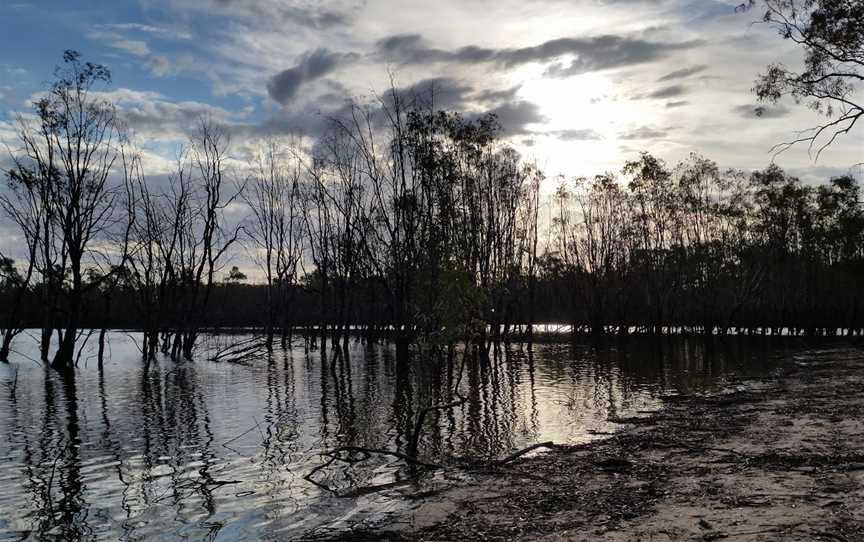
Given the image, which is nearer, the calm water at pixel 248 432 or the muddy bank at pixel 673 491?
the muddy bank at pixel 673 491

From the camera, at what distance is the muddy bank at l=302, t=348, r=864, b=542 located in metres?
8.64

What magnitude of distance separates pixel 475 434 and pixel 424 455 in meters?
3.21

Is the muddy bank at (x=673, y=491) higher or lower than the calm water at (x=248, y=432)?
higher

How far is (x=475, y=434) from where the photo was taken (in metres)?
19.0

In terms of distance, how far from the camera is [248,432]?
65.6 feet

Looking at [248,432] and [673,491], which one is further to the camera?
[248,432]

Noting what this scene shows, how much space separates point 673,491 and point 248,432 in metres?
13.5

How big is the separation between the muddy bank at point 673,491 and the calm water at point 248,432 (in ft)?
5.36

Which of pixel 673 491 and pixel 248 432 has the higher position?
pixel 673 491

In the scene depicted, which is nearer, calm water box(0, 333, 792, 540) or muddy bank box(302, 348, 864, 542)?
muddy bank box(302, 348, 864, 542)

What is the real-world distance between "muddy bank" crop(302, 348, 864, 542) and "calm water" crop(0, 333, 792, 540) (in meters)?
1.63

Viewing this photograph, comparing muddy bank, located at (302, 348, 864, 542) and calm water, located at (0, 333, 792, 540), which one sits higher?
muddy bank, located at (302, 348, 864, 542)

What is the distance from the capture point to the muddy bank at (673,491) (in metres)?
8.64

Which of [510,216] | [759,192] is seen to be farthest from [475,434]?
[759,192]
